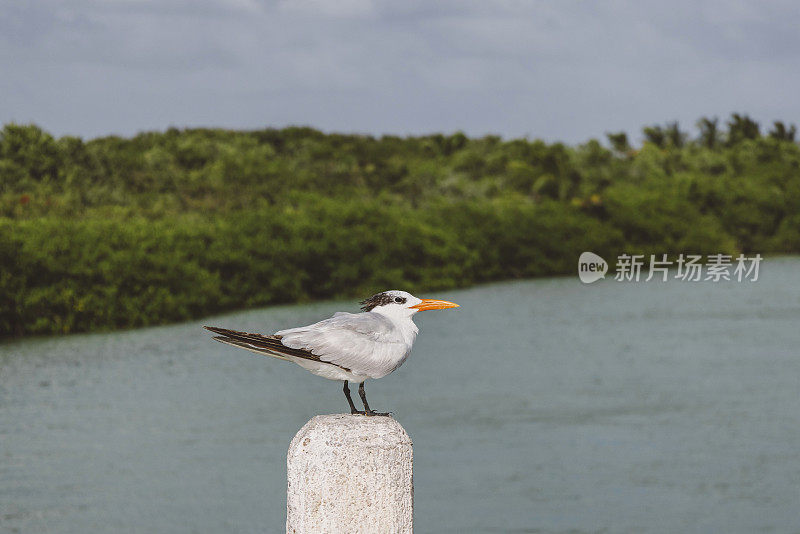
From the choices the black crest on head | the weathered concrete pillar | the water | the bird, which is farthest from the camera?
the water

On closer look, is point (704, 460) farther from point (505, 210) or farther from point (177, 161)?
point (177, 161)

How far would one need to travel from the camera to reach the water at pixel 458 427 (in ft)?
54.3

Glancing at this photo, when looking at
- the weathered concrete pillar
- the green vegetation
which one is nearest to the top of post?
the weathered concrete pillar

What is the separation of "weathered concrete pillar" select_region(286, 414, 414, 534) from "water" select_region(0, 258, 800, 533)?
11.3m

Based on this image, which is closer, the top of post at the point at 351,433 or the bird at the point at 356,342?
the top of post at the point at 351,433

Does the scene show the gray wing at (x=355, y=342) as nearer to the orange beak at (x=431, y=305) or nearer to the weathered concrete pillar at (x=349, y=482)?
the orange beak at (x=431, y=305)

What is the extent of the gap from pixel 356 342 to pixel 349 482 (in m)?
0.66

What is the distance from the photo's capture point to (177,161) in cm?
6750

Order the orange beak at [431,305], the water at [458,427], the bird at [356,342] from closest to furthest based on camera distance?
the bird at [356,342] → the orange beak at [431,305] → the water at [458,427]

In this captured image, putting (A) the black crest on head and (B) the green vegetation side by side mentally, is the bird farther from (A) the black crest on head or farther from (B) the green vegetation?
(B) the green vegetation

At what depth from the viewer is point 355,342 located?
4707 mm

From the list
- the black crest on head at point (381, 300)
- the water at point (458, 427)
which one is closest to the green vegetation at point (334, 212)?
the water at point (458, 427)

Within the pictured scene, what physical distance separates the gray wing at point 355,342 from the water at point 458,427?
11.2 meters

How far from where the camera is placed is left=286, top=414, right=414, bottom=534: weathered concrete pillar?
4.40 m
